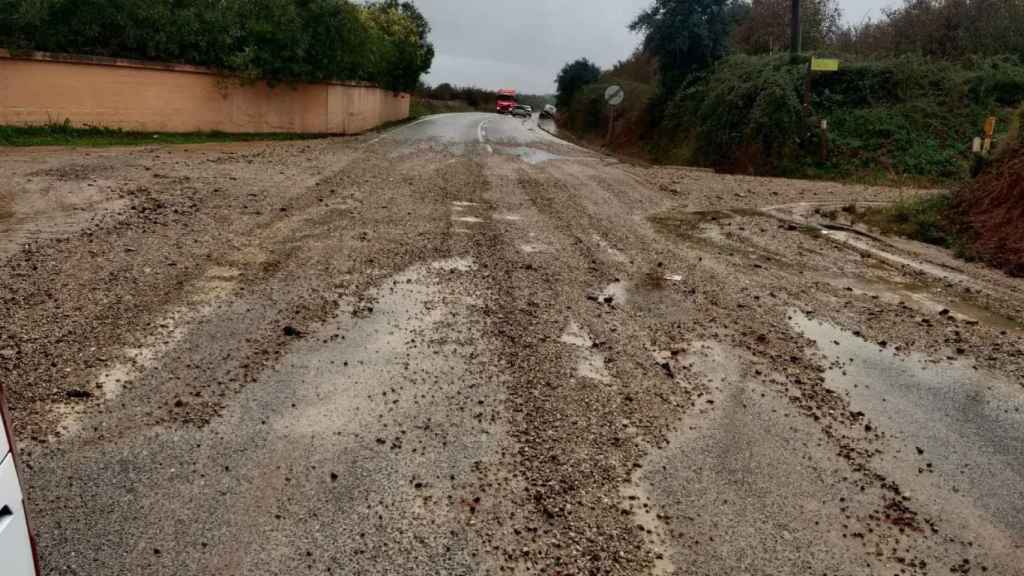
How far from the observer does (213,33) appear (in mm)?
21328

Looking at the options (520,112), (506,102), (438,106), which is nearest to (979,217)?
(520,112)

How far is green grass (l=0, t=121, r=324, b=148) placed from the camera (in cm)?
1633

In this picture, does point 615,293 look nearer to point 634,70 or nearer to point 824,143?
point 824,143

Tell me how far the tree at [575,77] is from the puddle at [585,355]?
2029 inches

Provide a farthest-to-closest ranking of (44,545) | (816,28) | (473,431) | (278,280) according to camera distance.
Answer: (816,28) < (278,280) < (473,431) < (44,545)

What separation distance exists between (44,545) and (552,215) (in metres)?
8.54

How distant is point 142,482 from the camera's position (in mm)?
3809

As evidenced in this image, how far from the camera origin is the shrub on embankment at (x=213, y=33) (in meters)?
18.0

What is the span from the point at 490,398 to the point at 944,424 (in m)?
3.08

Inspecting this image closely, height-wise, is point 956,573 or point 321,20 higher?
point 321,20

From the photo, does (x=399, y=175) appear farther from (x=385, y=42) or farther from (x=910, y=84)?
(x=385, y=42)

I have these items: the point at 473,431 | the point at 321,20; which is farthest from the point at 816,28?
the point at 473,431

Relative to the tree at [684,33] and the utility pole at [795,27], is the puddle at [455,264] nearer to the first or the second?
the utility pole at [795,27]

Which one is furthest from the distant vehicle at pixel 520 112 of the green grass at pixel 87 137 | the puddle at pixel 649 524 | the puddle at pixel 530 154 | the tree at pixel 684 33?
the puddle at pixel 649 524
